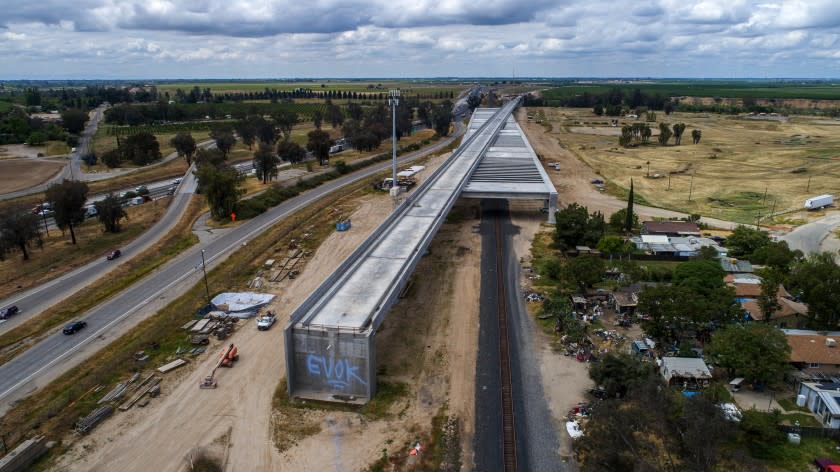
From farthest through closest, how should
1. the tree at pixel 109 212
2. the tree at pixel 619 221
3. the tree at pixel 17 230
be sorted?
the tree at pixel 109 212 → the tree at pixel 619 221 → the tree at pixel 17 230

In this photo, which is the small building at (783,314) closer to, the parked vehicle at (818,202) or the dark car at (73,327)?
the parked vehicle at (818,202)

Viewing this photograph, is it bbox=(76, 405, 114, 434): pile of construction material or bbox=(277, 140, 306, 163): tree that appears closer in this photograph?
bbox=(76, 405, 114, 434): pile of construction material

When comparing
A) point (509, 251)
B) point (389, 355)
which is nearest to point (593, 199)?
point (509, 251)

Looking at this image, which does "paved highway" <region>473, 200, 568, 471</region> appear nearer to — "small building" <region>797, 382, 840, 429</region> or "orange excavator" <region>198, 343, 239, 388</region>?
"small building" <region>797, 382, 840, 429</region>

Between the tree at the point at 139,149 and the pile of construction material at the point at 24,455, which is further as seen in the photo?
the tree at the point at 139,149

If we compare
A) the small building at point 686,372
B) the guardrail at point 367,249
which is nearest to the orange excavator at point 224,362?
the guardrail at point 367,249

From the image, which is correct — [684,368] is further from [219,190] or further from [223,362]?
[219,190]

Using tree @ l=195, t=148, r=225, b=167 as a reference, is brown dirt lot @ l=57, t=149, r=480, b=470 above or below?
below

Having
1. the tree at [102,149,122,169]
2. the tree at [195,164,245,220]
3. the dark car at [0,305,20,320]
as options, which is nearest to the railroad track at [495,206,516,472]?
the tree at [195,164,245,220]
